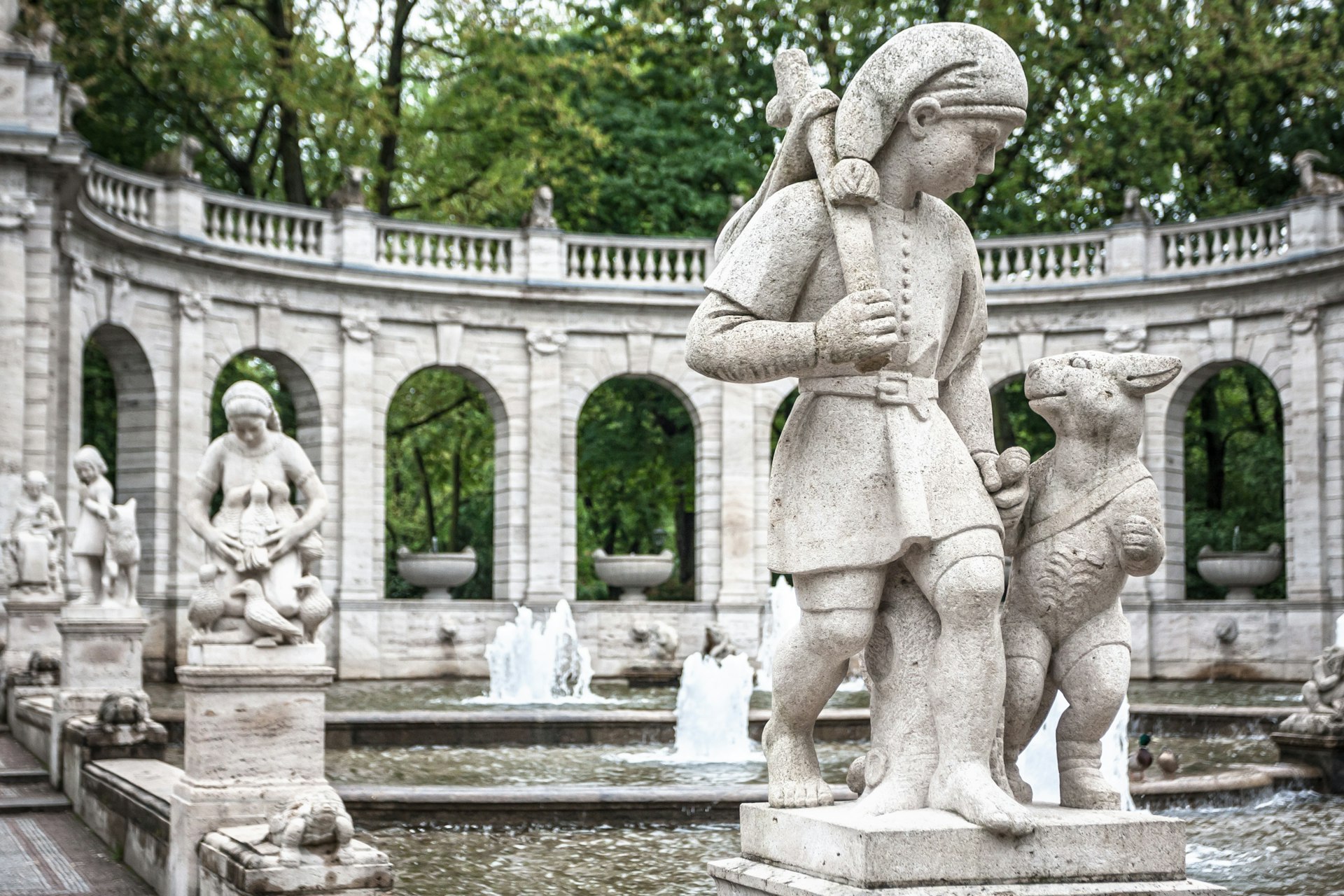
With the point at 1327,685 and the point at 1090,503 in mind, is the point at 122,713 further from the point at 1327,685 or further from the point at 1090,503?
the point at 1327,685

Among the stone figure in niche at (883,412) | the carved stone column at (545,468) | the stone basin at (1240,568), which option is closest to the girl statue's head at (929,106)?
the stone figure in niche at (883,412)

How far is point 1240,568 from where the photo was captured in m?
24.3

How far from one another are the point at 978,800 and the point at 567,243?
22280 millimetres

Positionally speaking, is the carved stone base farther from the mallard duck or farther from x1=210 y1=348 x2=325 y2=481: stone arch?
x1=210 y1=348 x2=325 y2=481: stone arch

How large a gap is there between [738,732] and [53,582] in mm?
7523

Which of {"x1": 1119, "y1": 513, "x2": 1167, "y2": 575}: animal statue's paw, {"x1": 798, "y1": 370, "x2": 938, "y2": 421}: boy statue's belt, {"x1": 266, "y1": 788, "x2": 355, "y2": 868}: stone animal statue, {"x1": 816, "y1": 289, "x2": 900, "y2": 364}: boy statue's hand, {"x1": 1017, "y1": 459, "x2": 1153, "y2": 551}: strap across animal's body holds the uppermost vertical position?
{"x1": 816, "y1": 289, "x2": 900, "y2": 364}: boy statue's hand

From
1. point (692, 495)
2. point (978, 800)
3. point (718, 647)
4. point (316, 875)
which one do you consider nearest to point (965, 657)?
point (978, 800)

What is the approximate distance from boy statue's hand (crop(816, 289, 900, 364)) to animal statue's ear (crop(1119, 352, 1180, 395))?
784 millimetres

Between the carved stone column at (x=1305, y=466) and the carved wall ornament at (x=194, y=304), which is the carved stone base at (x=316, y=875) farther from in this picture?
the carved stone column at (x=1305, y=466)

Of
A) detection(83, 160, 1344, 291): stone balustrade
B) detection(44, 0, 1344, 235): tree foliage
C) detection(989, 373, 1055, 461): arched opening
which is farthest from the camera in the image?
detection(989, 373, 1055, 461): arched opening

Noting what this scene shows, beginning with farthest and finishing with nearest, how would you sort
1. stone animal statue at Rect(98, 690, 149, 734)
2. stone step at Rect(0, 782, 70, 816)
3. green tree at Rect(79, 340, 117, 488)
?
green tree at Rect(79, 340, 117, 488) → stone step at Rect(0, 782, 70, 816) → stone animal statue at Rect(98, 690, 149, 734)

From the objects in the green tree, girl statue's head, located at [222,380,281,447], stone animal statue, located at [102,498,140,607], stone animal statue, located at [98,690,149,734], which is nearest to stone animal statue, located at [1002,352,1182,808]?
girl statue's head, located at [222,380,281,447]

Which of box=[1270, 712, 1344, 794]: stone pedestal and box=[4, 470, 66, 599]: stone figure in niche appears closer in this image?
box=[1270, 712, 1344, 794]: stone pedestal

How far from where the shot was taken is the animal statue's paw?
14.7 feet
